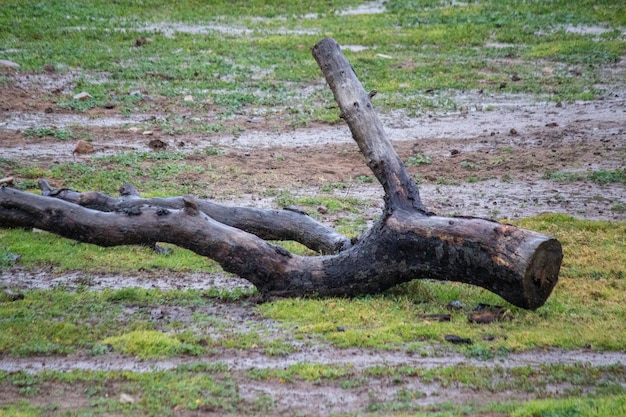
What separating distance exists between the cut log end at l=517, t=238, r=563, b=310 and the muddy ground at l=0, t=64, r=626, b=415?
58 cm

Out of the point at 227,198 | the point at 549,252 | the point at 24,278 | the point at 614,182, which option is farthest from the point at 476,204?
the point at 24,278

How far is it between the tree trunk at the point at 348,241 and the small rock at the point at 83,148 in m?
3.65

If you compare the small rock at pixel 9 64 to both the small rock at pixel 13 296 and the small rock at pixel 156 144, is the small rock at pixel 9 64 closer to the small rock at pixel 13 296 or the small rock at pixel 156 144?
the small rock at pixel 156 144

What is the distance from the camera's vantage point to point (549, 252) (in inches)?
257

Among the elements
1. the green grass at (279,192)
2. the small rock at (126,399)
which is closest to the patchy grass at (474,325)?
the green grass at (279,192)

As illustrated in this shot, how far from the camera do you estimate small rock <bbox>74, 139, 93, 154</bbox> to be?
12.5 m

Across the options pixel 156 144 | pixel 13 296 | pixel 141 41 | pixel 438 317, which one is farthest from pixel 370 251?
pixel 141 41

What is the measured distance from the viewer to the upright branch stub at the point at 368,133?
730 centimetres

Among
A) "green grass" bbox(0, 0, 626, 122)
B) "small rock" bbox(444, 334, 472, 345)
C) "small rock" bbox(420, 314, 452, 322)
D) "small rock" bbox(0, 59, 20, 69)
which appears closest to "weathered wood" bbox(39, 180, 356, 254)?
"small rock" bbox(420, 314, 452, 322)

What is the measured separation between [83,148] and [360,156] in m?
3.77

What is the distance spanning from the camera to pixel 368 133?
307 inches

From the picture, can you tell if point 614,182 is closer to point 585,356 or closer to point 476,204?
point 476,204

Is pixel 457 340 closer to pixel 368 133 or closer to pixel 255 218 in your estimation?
pixel 368 133

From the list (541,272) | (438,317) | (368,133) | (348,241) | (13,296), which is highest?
(368,133)
